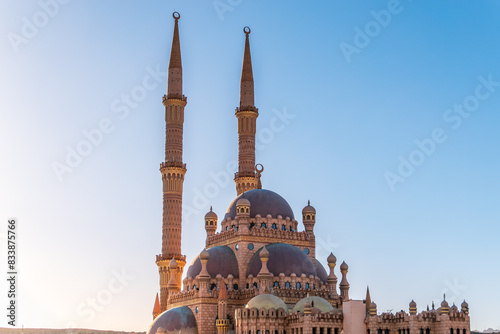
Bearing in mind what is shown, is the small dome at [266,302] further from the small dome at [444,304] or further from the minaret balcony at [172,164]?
the minaret balcony at [172,164]

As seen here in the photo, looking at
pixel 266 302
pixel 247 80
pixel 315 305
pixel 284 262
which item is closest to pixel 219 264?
pixel 284 262

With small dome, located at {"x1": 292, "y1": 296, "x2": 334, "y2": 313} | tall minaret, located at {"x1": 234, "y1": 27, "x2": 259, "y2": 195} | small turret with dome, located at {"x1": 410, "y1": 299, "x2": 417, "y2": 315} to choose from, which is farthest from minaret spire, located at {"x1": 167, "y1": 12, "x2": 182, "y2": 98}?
small turret with dome, located at {"x1": 410, "y1": 299, "x2": 417, "y2": 315}

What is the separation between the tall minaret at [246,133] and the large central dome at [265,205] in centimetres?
757

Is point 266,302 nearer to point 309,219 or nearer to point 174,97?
point 309,219

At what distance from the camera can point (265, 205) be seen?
67438 millimetres

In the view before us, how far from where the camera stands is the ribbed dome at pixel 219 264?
207 ft

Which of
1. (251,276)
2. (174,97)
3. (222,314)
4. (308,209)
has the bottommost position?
(222,314)

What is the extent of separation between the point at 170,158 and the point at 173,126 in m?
3.76

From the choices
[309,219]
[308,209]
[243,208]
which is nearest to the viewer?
[243,208]

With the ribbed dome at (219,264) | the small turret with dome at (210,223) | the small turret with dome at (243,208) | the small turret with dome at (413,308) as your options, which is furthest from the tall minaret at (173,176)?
the small turret with dome at (413,308)

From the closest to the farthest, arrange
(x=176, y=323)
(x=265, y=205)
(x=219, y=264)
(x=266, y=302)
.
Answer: (x=266, y=302)
(x=176, y=323)
(x=219, y=264)
(x=265, y=205)

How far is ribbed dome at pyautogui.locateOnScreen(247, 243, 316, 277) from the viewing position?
6150 cm

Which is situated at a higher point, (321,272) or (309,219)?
(309,219)

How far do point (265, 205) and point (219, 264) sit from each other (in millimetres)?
7952
